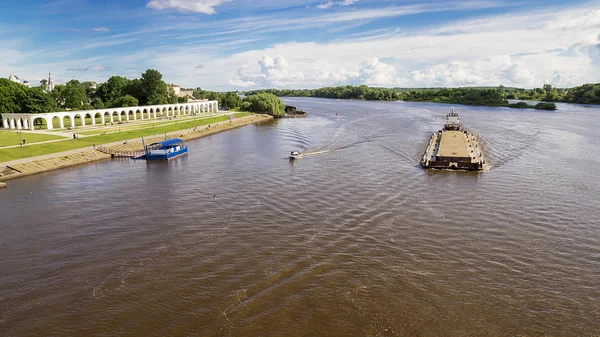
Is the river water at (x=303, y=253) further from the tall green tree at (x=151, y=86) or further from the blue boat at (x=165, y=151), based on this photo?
the tall green tree at (x=151, y=86)

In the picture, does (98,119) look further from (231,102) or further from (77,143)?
(231,102)

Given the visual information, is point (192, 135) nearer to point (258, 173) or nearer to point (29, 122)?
point (29, 122)

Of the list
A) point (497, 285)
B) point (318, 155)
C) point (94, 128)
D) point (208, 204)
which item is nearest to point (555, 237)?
point (497, 285)

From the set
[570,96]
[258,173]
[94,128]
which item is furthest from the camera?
[570,96]

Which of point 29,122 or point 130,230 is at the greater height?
point 29,122

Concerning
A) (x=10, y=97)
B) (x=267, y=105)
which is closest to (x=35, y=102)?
(x=10, y=97)

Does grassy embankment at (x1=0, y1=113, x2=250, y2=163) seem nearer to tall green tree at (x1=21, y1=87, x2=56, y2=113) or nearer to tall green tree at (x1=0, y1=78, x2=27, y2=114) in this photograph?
tall green tree at (x1=21, y1=87, x2=56, y2=113)

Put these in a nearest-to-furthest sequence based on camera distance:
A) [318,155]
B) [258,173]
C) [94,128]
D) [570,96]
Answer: [258,173], [318,155], [94,128], [570,96]
